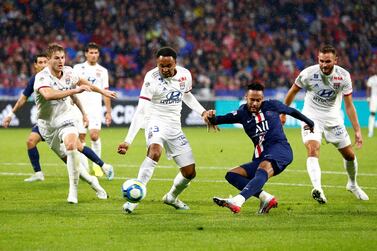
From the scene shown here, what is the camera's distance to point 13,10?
3127 cm

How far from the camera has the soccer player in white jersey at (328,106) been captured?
11.1 m

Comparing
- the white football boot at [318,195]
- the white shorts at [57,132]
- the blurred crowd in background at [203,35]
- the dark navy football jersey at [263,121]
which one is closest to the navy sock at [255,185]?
the dark navy football jersey at [263,121]

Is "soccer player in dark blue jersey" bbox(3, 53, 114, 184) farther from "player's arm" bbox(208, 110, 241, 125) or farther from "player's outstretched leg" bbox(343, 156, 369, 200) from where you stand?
"player's outstretched leg" bbox(343, 156, 369, 200)

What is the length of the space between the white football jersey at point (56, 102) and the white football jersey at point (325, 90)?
3218mm

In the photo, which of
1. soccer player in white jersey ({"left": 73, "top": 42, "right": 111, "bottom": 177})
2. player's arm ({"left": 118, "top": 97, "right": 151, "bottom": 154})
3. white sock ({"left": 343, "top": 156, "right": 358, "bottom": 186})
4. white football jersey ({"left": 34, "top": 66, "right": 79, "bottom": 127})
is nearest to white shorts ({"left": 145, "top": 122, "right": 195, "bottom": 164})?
player's arm ({"left": 118, "top": 97, "right": 151, "bottom": 154})

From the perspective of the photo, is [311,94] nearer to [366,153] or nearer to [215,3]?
[366,153]

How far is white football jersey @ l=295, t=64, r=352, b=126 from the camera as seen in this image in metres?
11.2

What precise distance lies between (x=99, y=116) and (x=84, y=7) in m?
17.9

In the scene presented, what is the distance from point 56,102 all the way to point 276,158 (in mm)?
3230

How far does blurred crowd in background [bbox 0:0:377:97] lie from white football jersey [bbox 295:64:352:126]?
17.3 m

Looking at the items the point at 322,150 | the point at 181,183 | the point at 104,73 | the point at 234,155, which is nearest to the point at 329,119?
the point at 181,183

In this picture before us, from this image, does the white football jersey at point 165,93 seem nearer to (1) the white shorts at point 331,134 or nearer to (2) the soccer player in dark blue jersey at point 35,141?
(1) the white shorts at point 331,134

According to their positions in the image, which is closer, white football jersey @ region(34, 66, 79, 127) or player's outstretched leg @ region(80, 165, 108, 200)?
white football jersey @ region(34, 66, 79, 127)

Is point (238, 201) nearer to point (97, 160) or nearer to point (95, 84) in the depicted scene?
point (97, 160)
